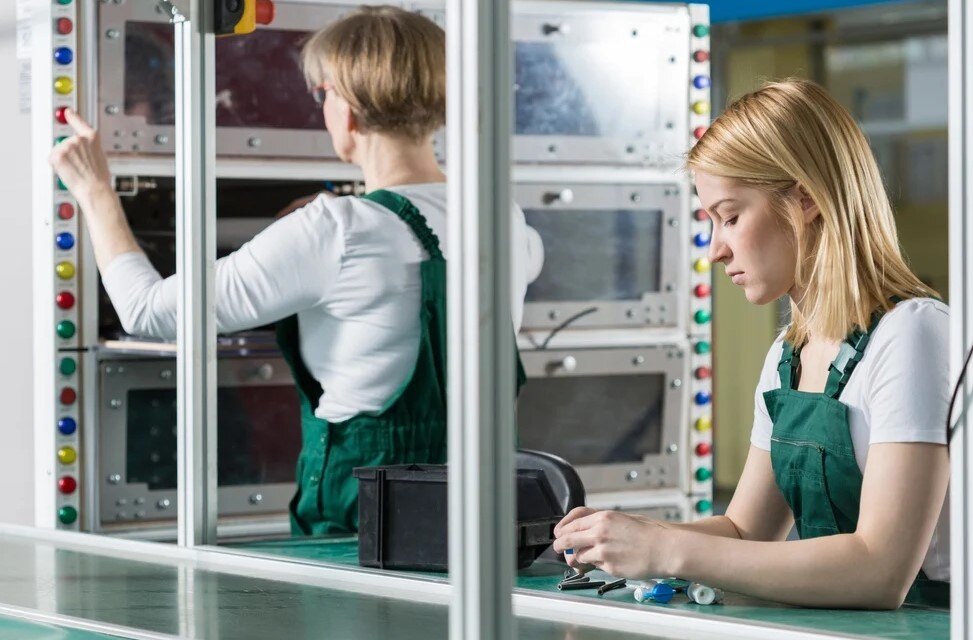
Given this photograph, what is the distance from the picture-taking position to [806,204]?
1.65 meters

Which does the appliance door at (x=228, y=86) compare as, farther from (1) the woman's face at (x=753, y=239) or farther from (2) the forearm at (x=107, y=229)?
(1) the woman's face at (x=753, y=239)

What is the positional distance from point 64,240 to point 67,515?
0.52 meters

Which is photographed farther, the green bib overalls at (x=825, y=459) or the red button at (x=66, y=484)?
the red button at (x=66, y=484)

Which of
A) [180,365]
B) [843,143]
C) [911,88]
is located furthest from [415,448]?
[911,88]

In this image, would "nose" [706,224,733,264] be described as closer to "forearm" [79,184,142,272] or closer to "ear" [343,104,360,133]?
"ear" [343,104,360,133]

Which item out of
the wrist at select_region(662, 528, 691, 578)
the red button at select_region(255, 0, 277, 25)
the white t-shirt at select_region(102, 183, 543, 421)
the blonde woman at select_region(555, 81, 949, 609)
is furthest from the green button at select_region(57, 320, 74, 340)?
the wrist at select_region(662, 528, 691, 578)

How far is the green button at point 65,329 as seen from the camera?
254 cm

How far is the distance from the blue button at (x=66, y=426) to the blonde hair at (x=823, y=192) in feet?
4.61

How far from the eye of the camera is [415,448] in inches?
85.7

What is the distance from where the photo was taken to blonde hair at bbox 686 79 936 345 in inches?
62.5

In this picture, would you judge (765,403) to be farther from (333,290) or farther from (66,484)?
(66,484)

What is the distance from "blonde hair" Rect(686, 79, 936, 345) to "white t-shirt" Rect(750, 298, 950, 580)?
0.06m

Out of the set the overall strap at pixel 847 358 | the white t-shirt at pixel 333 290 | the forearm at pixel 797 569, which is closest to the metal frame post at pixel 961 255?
the forearm at pixel 797 569

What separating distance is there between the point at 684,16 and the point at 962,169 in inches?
84.0
